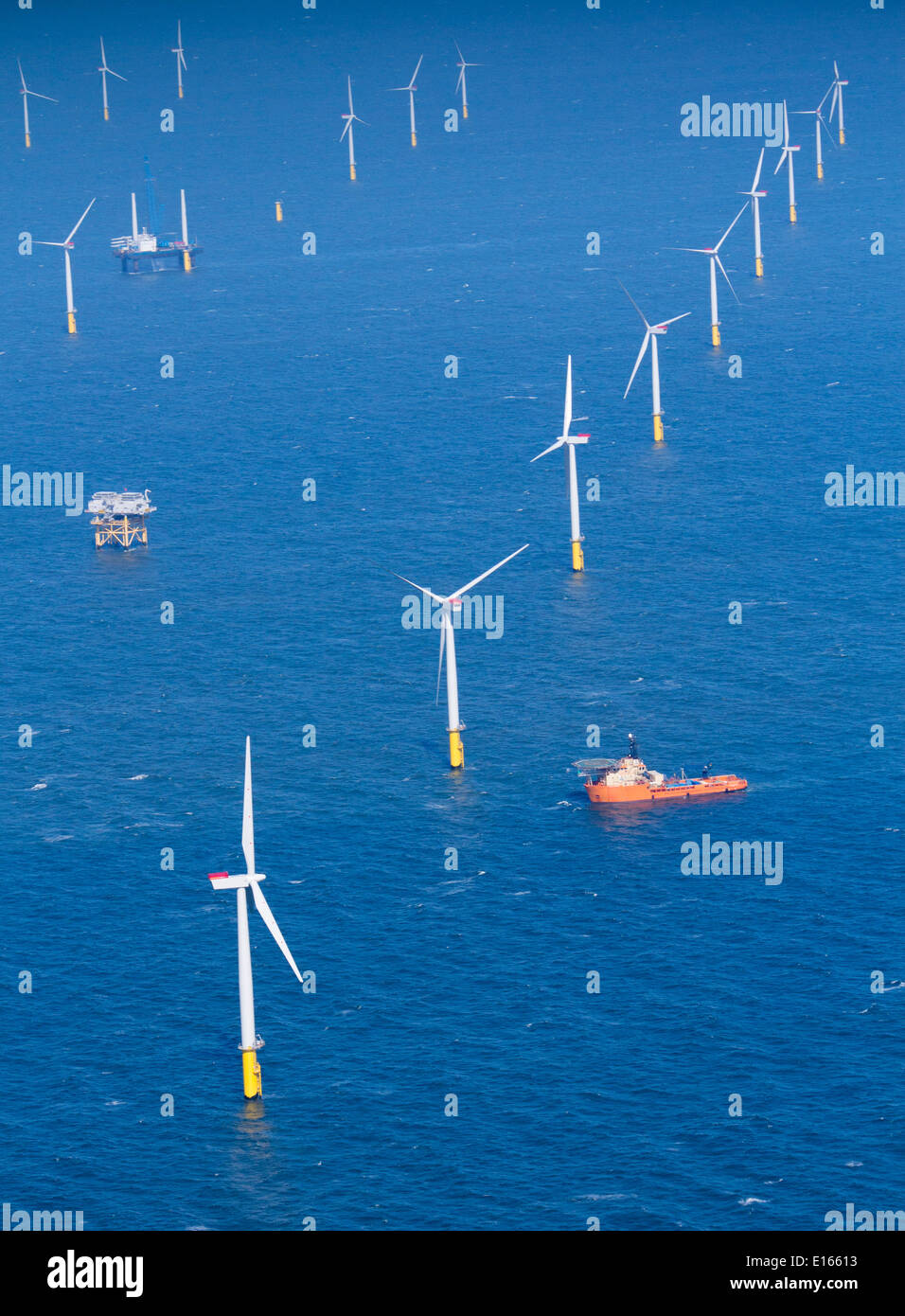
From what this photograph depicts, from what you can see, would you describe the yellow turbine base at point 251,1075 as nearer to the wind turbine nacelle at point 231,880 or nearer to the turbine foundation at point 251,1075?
the turbine foundation at point 251,1075

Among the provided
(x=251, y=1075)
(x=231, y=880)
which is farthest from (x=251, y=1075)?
(x=231, y=880)

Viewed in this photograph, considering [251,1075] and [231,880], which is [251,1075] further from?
[231,880]

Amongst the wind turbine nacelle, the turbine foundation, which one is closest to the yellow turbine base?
the turbine foundation

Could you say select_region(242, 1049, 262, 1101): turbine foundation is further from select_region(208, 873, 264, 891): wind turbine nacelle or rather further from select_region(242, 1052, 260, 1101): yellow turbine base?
select_region(208, 873, 264, 891): wind turbine nacelle

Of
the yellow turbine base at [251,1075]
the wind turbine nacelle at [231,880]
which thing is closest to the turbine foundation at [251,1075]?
the yellow turbine base at [251,1075]

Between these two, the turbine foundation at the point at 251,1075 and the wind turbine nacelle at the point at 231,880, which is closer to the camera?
the wind turbine nacelle at the point at 231,880

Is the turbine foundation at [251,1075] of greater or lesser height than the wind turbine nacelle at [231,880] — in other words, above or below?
below
